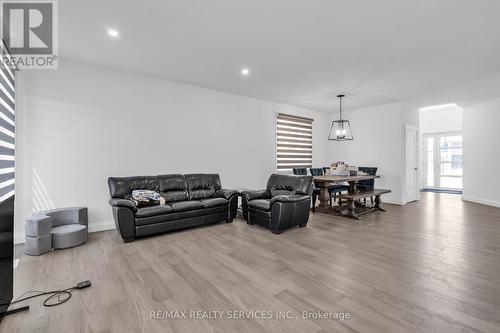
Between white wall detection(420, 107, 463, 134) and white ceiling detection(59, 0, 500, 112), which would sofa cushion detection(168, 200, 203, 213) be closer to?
white ceiling detection(59, 0, 500, 112)

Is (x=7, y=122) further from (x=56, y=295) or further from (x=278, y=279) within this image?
(x=278, y=279)

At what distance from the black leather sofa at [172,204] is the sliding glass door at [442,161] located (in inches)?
354

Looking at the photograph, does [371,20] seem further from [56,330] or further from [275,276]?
[56,330]

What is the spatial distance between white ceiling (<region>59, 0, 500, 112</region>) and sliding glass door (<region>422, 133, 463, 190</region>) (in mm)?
4503

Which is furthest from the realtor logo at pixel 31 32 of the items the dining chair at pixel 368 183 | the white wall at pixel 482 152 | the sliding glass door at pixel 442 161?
the sliding glass door at pixel 442 161

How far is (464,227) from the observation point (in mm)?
4195

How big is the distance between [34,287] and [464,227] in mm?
6293

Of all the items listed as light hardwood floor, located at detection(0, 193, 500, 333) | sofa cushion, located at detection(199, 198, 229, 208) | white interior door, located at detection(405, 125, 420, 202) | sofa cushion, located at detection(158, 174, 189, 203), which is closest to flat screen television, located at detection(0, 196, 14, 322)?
light hardwood floor, located at detection(0, 193, 500, 333)

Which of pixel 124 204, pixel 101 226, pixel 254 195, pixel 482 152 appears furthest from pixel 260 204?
pixel 482 152

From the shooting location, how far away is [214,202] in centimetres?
439

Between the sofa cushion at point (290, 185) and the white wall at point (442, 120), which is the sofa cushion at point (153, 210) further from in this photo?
the white wall at point (442, 120)

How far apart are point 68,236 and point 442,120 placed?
11.8m

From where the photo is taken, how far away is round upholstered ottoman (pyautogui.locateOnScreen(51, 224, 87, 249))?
3237mm

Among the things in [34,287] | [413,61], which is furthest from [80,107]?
[413,61]
